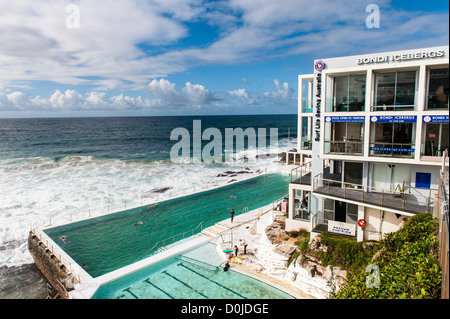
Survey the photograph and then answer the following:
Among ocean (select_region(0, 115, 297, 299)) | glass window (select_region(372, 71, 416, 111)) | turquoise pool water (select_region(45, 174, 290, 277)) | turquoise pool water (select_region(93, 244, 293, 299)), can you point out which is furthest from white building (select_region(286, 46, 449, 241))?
ocean (select_region(0, 115, 297, 299))

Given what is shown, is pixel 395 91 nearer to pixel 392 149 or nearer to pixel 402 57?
pixel 402 57

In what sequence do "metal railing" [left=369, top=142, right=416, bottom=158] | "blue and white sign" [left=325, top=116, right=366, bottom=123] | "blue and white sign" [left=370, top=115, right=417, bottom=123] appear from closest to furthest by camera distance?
"blue and white sign" [left=370, top=115, right=417, bottom=123]
"metal railing" [left=369, top=142, right=416, bottom=158]
"blue and white sign" [left=325, top=116, right=366, bottom=123]

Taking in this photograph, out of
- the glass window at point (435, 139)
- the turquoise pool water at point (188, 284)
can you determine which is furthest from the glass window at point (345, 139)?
the turquoise pool water at point (188, 284)

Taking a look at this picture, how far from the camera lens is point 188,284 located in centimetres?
1862

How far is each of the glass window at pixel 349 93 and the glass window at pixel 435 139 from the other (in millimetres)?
3720

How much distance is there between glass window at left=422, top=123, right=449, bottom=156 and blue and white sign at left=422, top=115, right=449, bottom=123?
0.48 meters

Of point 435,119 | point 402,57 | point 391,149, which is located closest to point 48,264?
point 391,149

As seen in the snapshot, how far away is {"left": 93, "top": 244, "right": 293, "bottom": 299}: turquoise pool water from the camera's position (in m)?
17.5

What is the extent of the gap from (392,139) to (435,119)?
2.37 meters

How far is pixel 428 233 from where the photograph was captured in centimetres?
1128

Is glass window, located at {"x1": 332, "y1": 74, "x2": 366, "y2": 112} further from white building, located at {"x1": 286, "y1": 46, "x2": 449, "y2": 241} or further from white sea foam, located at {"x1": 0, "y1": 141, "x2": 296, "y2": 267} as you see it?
white sea foam, located at {"x1": 0, "y1": 141, "x2": 296, "y2": 267}

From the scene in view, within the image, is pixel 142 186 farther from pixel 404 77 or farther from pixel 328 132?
pixel 404 77

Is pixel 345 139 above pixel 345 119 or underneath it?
underneath

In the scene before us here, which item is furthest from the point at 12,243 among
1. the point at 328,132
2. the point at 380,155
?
the point at 380,155
